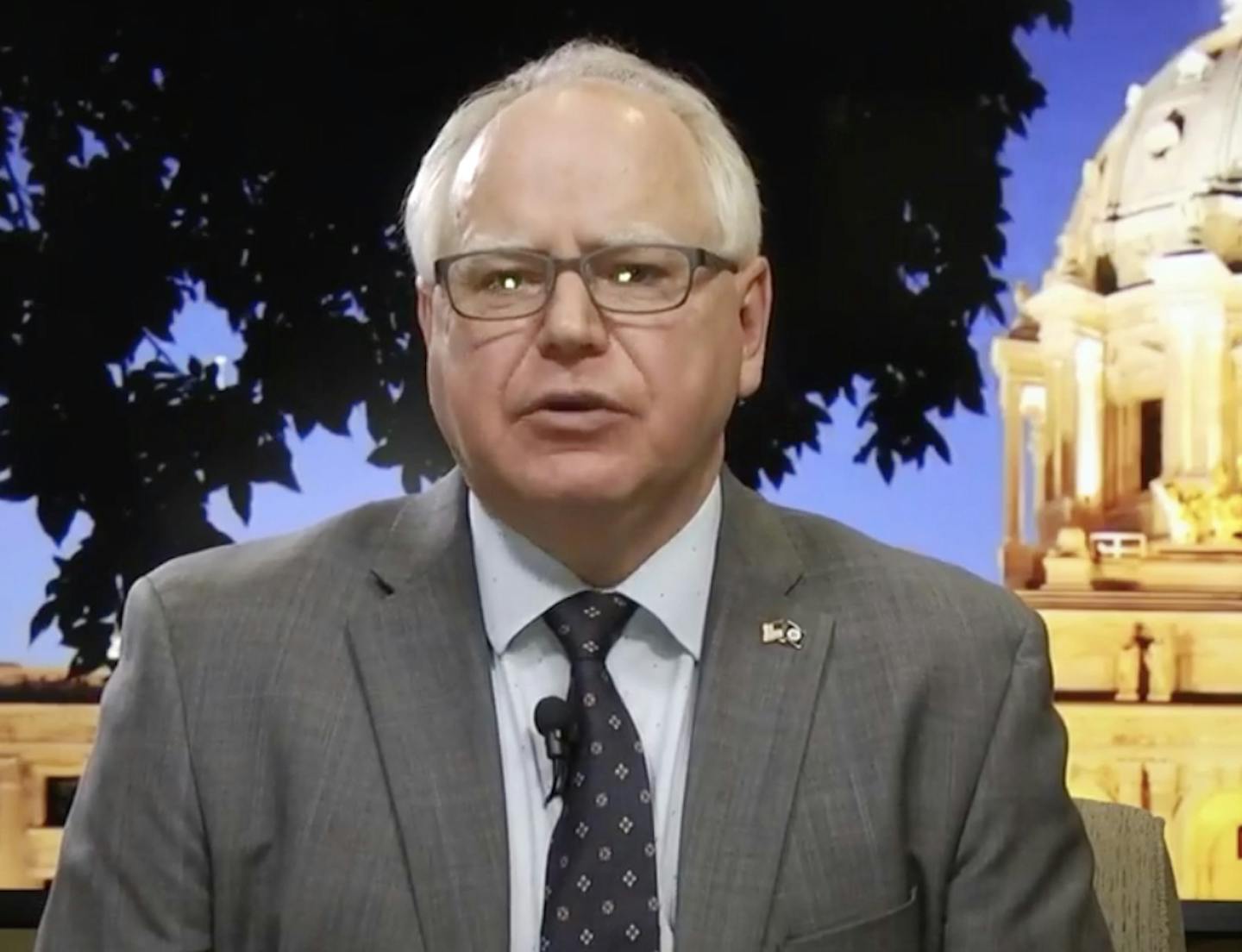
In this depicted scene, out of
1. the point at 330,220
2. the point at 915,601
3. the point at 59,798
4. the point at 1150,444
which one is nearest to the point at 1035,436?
the point at 1150,444

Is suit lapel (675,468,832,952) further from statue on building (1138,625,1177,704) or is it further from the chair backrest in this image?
statue on building (1138,625,1177,704)

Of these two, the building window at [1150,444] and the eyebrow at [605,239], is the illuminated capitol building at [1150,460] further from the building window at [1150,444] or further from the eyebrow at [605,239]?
the eyebrow at [605,239]

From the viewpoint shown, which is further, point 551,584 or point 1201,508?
point 1201,508

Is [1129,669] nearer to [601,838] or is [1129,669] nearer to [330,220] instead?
[601,838]

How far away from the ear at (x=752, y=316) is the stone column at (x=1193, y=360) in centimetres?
106

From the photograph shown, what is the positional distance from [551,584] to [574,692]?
0.10 metres

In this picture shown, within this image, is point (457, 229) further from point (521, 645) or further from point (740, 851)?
point (740, 851)

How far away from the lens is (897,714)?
1.30 metres

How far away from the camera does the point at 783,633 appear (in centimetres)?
134

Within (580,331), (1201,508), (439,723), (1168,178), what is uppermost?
(1168,178)

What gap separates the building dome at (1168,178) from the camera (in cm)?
220

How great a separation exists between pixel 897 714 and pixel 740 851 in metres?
0.19

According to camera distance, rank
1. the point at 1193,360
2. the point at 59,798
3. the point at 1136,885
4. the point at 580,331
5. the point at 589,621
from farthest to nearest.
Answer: the point at 59,798 → the point at 1193,360 → the point at 1136,885 → the point at 589,621 → the point at 580,331

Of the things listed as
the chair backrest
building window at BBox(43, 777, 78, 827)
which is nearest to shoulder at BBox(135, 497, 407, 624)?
the chair backrest
